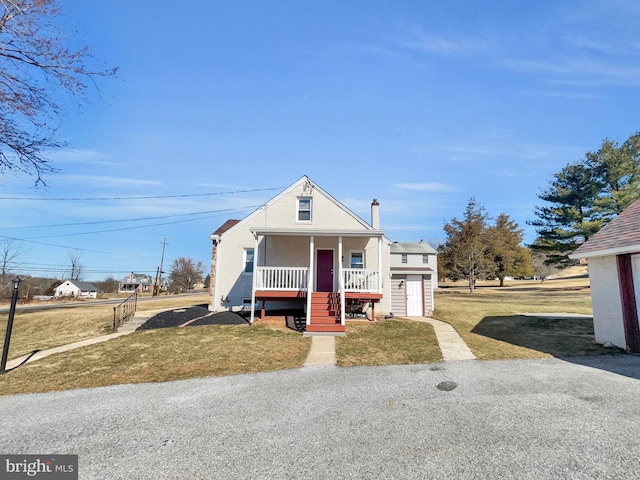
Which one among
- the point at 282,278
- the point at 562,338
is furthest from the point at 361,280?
the point at 562,338

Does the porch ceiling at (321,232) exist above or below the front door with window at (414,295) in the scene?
above

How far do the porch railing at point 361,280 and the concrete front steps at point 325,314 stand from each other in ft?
2.68

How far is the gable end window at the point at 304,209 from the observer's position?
16688mm

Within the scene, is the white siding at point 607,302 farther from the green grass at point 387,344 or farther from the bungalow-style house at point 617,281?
the green grass at point 387,344

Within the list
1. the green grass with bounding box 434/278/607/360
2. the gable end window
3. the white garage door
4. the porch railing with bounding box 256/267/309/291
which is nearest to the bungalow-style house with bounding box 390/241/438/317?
the white garage door

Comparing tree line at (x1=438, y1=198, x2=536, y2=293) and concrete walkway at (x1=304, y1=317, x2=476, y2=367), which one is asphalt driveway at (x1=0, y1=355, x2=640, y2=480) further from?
tree line at (x1=438, y1=198, x2=536, y2=293)

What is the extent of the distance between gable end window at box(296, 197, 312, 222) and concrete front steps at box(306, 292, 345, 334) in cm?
475

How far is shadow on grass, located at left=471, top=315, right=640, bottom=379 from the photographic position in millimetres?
7770

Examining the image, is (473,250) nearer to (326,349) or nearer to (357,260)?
(357,260)

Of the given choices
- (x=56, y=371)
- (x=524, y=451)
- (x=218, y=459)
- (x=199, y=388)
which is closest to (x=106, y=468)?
(x=218, y=459)

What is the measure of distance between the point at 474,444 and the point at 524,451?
0.56 meters

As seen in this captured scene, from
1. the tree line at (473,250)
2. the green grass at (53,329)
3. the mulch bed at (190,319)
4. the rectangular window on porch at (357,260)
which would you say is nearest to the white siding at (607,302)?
the rectangular window on porch at (357,260)

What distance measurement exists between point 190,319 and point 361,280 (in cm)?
804

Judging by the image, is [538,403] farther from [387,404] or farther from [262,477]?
→ [262,477]
